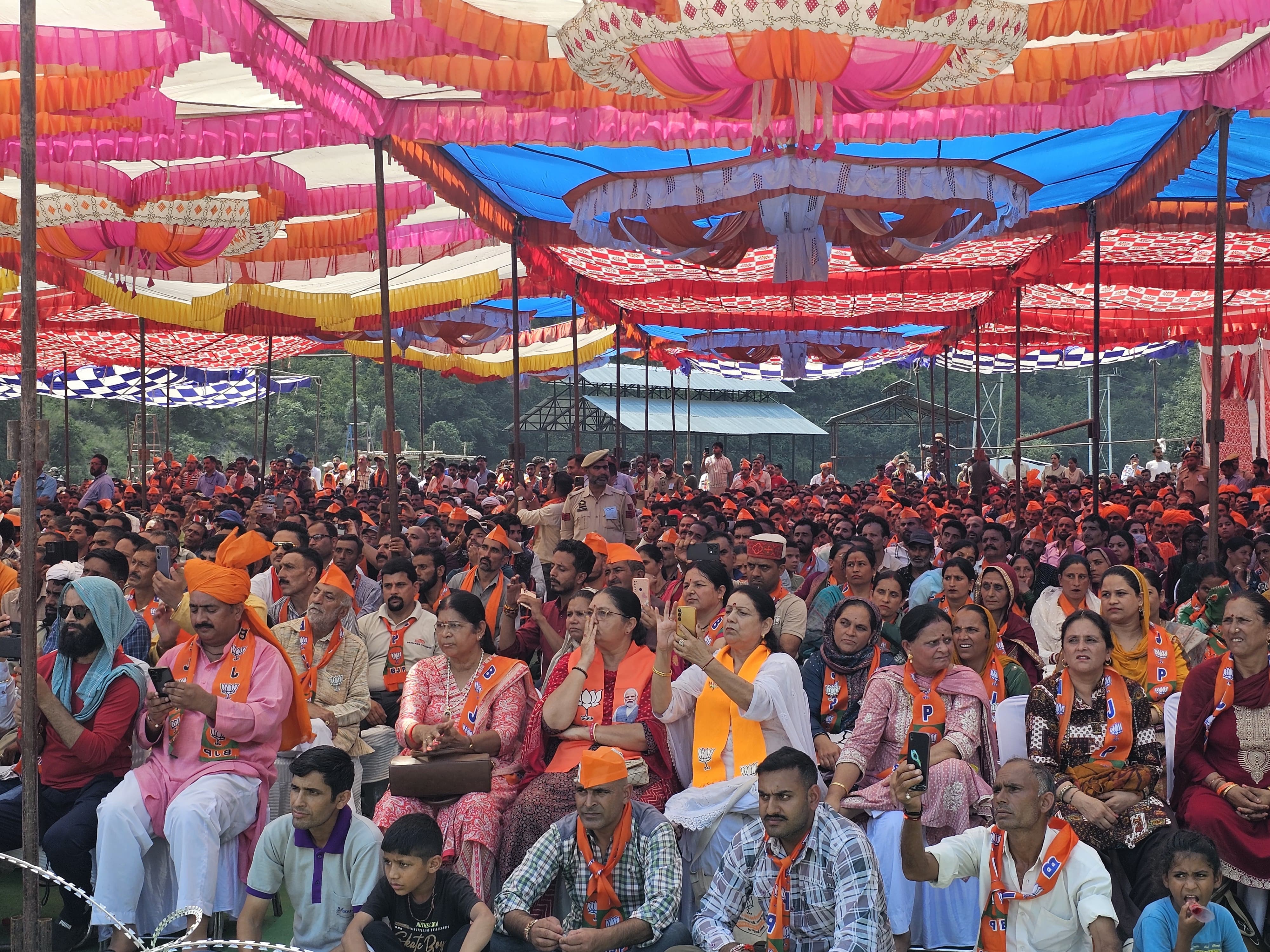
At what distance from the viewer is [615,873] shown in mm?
3965

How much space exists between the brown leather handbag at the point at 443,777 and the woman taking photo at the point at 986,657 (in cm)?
178

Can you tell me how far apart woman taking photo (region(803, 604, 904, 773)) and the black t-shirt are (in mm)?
1655

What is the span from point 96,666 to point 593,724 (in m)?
1.69

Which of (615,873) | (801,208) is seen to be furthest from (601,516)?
(615,873)

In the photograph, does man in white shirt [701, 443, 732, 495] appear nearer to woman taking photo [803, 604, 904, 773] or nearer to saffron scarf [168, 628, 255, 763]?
woman taking photo [803, 604, 904, 773]

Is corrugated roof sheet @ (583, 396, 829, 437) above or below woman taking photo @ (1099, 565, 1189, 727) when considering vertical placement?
below

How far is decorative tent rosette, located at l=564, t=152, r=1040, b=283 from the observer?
702 cm

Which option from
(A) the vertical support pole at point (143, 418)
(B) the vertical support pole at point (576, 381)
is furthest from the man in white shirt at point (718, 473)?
(A) the vertical support pole at point (143, 418)

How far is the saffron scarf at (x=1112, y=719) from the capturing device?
436cm

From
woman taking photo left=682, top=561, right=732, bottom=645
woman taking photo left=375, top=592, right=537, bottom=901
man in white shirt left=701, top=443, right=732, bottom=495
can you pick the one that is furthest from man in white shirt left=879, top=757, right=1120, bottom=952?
man in white shirt left=701, top=443, right=732, bottom=495

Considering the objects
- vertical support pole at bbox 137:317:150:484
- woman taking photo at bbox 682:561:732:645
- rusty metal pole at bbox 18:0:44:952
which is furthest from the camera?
vertical support pole at bbox 137:317:150:484

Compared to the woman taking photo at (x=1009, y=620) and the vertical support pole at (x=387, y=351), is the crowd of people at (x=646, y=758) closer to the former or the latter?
the woman taking photo at (x=1009, y=620)

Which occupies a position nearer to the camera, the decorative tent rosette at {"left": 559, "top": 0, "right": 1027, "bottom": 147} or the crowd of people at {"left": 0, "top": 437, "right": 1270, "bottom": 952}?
the crowd of people at {"left": 0, "top": 437, "right": 1270, "bottom": 952}

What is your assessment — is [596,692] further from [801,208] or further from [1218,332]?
[1218,332]
